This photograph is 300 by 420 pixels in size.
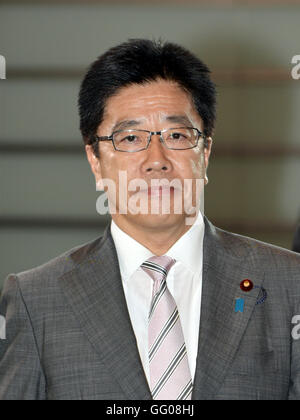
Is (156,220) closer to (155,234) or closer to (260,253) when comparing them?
(155,234)

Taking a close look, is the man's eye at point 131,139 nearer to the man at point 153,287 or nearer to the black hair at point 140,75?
the man at point 153,287

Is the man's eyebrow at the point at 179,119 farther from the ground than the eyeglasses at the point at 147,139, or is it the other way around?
the man's eyebrow at the point at 179,119

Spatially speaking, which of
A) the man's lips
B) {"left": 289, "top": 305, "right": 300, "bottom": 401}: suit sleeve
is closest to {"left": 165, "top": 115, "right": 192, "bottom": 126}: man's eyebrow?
the man's lips

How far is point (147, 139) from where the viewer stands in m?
1.75

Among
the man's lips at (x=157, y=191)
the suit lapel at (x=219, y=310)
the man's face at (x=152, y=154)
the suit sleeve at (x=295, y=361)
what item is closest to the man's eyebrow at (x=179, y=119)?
the man's face at (x=152, y=154)

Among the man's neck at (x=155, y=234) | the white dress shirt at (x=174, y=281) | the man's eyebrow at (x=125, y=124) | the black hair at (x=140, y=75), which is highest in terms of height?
the black hair at (x=140, y=75)

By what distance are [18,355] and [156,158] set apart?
559 millimetres

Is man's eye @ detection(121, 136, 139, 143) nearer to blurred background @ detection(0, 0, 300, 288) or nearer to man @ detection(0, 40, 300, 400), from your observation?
man @ detection(0, 40, 300, 400)

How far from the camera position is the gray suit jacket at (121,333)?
5.37ft

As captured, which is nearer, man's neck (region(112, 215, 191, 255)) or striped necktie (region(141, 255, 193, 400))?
striped necktie (region(141, 255, 193, 400))

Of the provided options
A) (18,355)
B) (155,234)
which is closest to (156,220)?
(155,234)

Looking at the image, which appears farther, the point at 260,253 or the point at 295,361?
the point at 260,253

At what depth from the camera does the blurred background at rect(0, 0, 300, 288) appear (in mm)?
3770

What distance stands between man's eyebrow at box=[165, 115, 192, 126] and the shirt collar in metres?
0.26
